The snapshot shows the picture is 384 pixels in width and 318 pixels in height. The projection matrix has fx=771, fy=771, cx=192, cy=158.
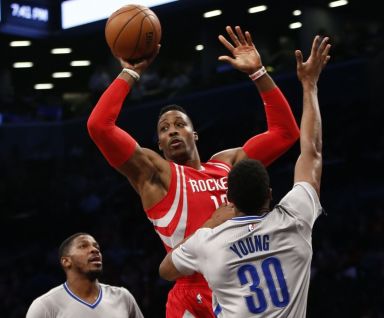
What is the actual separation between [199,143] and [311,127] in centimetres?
1020

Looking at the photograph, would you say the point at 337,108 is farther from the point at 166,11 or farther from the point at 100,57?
the point at 100,57

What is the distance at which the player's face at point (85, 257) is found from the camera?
224 inches

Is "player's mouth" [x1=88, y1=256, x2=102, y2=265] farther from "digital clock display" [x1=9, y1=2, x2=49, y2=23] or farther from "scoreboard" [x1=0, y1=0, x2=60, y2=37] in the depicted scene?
"digital clock display" [x1=9, y1=2, x2=49, y2=23]

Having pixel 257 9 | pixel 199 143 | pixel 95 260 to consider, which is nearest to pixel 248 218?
pixel 95 260

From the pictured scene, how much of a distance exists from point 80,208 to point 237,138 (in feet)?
10.9

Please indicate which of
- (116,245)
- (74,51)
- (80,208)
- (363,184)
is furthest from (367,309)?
(74,51)

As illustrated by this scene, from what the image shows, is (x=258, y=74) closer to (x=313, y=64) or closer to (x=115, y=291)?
(x=313, y=64)

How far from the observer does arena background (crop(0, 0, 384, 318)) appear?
1060cm

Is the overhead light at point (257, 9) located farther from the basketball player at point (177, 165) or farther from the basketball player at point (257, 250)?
the basketball player at point (257, 250)

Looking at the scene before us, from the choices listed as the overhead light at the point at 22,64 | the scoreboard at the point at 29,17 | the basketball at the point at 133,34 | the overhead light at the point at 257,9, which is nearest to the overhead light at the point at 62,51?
the overhead light at the point at 22,64

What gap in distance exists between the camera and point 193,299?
12.8ft

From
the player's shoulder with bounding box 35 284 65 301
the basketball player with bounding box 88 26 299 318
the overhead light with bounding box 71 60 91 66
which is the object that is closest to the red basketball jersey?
the basketball player with bounding box 88 26 299 318

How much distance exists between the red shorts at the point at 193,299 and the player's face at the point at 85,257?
71.9 inches

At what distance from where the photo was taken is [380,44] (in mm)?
11891
